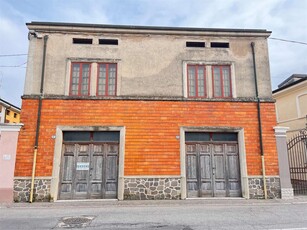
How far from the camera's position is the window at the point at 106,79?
1190 centimetres

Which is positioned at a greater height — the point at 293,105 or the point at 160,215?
the point at 293,105

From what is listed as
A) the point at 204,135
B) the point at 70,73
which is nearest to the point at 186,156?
the point at 204,135

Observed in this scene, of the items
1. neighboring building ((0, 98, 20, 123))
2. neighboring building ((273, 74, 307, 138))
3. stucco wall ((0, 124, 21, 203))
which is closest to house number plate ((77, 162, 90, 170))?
stucco wall ((0, 124, 21, 203))

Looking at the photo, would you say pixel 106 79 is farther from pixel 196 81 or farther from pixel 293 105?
pixel 293 105

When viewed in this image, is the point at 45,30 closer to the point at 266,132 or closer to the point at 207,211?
the point at 207,211

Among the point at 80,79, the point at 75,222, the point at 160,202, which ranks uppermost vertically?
the point at 80,79

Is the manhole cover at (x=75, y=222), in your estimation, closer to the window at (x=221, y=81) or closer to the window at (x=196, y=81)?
the window at (x=196, y=81)

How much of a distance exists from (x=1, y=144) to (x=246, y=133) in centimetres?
1144

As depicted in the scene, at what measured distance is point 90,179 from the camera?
11195mm

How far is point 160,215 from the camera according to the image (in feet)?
26.0

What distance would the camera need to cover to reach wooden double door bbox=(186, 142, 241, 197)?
11.5 m

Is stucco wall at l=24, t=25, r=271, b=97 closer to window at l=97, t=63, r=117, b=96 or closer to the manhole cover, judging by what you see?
window at l=97, t=63, r=117, b=96

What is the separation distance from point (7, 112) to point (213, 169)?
103ft

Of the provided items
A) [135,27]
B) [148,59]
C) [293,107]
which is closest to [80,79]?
[148,59]
